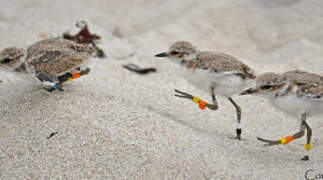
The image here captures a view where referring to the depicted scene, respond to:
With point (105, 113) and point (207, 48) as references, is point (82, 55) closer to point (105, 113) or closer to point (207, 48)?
point (105, 113)

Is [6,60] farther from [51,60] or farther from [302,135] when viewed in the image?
[302,135]

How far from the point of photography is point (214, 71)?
283cm

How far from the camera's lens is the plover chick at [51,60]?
2.99 meters

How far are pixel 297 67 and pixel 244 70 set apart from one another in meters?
1.88

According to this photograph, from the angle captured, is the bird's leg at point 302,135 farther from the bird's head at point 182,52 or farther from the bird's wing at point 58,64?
the bird's wing at point 58,64

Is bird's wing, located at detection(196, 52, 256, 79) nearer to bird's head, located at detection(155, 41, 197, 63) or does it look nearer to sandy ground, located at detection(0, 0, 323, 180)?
bird's head, located at detection(155, 41, 197, 63)

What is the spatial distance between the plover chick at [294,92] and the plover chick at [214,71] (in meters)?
0.13

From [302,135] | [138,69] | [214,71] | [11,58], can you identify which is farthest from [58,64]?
[302,135]

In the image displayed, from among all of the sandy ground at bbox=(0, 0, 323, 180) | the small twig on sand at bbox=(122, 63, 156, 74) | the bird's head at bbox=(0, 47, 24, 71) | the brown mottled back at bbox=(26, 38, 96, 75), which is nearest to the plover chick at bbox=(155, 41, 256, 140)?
the sandy ground at bbox=(0, 0, 323, 180)

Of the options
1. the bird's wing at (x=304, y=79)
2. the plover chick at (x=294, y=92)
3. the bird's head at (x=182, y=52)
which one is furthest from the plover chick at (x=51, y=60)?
the bird's wing at (x=304, y=79)

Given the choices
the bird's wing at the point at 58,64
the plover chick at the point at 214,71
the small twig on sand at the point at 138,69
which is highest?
the plover chick at the point at 214,71

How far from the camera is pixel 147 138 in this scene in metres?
2.77

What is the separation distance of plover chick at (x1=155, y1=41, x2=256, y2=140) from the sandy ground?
1.29 ft

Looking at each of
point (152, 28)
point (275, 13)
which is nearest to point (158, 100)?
point (152, 28)
